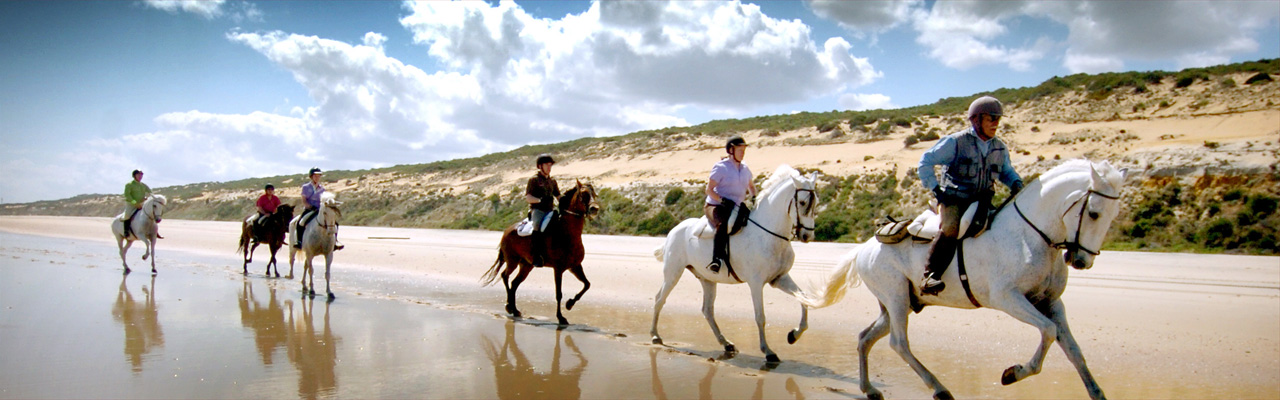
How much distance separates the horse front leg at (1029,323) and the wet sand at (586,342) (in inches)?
59.1

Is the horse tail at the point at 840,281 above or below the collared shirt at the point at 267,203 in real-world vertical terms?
below

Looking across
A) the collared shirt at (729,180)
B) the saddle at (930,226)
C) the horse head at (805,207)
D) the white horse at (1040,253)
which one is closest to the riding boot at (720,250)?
the collared shirt at (729,180)

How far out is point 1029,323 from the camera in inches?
195

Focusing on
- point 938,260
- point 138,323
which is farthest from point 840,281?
point 138,323

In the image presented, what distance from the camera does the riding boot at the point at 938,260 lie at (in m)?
5.48

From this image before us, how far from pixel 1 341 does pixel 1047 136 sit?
35.5 metres

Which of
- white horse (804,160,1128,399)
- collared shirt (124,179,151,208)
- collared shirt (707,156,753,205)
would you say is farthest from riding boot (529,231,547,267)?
Answer: collared shirt (124,179,151,208)

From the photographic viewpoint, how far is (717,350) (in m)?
8.48

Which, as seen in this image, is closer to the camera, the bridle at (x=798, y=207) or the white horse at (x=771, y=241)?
the bridle at (x=798, y=207)

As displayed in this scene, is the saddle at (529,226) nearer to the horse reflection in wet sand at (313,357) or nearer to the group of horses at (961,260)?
the group of horses at (961,260)

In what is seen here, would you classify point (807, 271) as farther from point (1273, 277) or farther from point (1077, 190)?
point (1077, 190)

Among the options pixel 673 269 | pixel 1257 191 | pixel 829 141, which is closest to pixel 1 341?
pixel 673 269

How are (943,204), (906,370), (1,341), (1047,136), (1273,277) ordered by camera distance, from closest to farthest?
(943,204)
(906,370)
(1,341)
(1273,277)
(1047,136)

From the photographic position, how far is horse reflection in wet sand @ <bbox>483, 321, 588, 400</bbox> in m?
6.48
